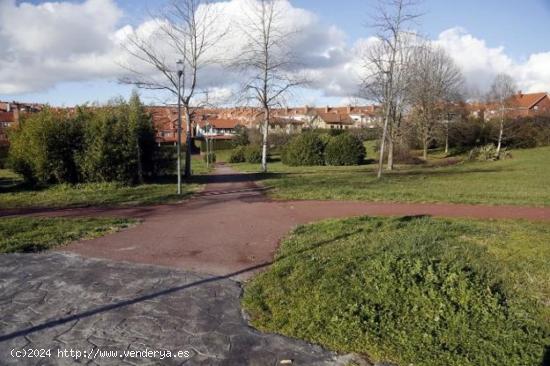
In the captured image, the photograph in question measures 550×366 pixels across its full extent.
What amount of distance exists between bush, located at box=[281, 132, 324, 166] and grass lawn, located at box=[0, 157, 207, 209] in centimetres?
2288

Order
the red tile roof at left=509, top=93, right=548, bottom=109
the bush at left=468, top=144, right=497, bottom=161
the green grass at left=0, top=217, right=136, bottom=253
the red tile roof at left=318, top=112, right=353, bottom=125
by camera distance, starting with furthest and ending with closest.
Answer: the red tile roof at left=318, top=112, right=353, bottom=125, the red tile roof at left=509, top=93, right=548, bottom=109, the bush at left=468, top=144, right=497, bottom=161, the green grass at left=0, top=217, right=136, bottom=253

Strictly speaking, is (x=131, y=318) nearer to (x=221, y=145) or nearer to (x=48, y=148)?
(x=48, y=148)

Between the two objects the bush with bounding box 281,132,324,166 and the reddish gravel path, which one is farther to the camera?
the bush with bounding box 281,132,324,166

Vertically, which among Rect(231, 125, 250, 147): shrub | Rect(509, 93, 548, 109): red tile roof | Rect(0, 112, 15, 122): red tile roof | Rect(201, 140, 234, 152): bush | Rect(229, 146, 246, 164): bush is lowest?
Rect(229, 146, 246, 164): bush

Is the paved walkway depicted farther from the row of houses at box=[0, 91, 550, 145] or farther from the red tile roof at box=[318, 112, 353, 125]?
the red tile roof at box=[318, 112, 353, 125]

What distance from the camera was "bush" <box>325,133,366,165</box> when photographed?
39438mm

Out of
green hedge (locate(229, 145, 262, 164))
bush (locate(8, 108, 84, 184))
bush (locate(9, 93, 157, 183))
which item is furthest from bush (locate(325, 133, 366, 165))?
bush (locate(8, 108, 84, 184))

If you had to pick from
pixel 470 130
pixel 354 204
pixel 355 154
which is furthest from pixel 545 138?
pixel 354 204

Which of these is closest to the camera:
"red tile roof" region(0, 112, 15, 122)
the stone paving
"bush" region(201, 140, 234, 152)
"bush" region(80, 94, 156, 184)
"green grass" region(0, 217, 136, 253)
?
the stone paving

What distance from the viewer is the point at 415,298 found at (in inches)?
197

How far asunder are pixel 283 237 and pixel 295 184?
33.9ft

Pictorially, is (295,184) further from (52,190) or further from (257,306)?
(257,306)

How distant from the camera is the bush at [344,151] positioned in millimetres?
39438

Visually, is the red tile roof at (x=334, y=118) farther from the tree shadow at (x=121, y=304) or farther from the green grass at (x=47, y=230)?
the tree shadow at (x=121, y=304)
